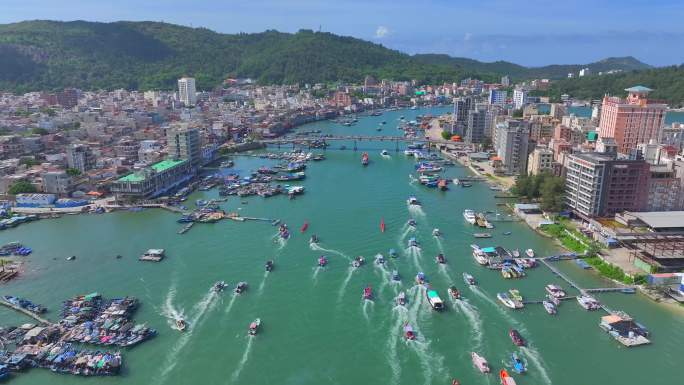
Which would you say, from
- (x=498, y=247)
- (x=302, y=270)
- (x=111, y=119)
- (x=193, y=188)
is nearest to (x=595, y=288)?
(x=498, y=247)

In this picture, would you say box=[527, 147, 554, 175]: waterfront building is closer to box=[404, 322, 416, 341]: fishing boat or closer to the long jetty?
box=[404, 322, 416, 341]: fishing boat

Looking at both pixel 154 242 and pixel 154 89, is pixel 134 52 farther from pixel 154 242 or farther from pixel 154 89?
pixel 154 242

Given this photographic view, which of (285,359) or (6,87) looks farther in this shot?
(6,87)

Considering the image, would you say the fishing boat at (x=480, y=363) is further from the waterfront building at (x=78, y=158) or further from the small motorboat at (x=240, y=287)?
the waterfront building at (x=78, y=158)

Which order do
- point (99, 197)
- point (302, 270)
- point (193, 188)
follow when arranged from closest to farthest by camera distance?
point (302, 270) → point (99, 197) → point (193, 188)

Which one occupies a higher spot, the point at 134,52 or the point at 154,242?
the point at 134,52

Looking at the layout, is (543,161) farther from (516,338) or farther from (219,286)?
(219,286)
